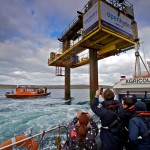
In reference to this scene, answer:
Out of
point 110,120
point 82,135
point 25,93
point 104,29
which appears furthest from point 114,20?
point 25,93

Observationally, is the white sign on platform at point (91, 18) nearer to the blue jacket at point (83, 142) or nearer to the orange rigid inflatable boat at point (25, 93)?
the blue jacket at point (83, 142)

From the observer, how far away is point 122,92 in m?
5.50

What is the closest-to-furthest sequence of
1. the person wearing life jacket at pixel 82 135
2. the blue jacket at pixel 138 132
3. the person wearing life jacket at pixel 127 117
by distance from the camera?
the person wearing life jacket at pixel 82 135 → the blue jacket at pixel 138 132 → the person wearing life jacket at pixel 127 117

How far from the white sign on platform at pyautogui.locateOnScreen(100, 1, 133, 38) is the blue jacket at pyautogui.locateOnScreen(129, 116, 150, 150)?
1206 centimetres

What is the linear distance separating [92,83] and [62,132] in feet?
29.5

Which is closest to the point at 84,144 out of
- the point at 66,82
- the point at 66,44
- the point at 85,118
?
the point at 85,118

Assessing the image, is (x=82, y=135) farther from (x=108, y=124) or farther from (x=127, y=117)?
(x=127, y=117)

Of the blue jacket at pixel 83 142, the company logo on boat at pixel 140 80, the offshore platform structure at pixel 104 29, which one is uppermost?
the offshore platform structure at pixel 104 29

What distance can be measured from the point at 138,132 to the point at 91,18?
43.9ft

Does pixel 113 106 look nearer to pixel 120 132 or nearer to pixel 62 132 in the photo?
pixel 120 132

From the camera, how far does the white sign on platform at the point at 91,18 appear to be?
526 inches

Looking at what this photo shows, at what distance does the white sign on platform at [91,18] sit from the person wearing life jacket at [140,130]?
12.0m

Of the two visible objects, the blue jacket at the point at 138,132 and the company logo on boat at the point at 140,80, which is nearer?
the blue jacket at the point at 138,132

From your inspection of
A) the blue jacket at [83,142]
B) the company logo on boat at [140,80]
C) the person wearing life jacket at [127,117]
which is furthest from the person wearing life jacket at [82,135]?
the company logo on boat at [140,80]
